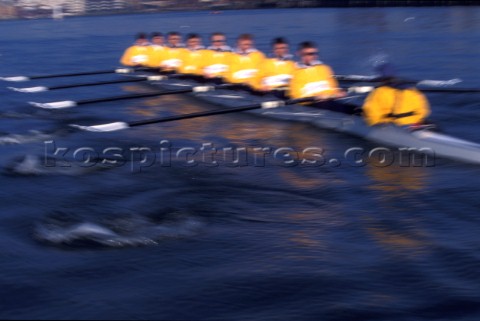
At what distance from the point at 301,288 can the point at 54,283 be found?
2271 millimetres

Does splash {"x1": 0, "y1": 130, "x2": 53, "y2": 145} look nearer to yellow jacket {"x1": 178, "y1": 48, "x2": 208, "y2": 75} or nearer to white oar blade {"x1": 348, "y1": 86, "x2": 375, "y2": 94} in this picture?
yellow jacket {"x1": 178, "y1": 48, "x2": 208, "y2": 75}

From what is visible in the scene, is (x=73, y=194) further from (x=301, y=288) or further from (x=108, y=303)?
(x=301, y=288)

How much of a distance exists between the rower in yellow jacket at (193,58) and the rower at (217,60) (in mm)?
339

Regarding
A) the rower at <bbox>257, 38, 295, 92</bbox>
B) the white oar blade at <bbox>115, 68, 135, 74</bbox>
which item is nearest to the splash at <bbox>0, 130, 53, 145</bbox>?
the rower at <bbox>257, 38, 295, 92</bbox>

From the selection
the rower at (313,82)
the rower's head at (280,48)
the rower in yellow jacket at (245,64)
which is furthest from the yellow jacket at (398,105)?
the rower in yellow jacket at (245,64)

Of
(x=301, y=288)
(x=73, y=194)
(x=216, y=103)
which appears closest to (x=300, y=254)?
(x=301, y=288)

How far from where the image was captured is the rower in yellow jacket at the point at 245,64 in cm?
1568

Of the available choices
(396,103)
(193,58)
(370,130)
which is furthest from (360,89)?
(193,58)

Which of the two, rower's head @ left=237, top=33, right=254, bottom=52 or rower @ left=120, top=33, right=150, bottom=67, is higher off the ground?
rower's head @ left=237, top=33, right=254, bottom=52

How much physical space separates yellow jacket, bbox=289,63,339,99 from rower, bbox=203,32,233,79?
13.8 feet

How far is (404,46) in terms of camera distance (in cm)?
3441

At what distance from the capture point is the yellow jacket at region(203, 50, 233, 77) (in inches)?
672

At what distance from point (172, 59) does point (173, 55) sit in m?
0.13

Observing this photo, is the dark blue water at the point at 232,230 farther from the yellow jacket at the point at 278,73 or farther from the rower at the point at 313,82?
the yellow jacket at the point at 278,73
